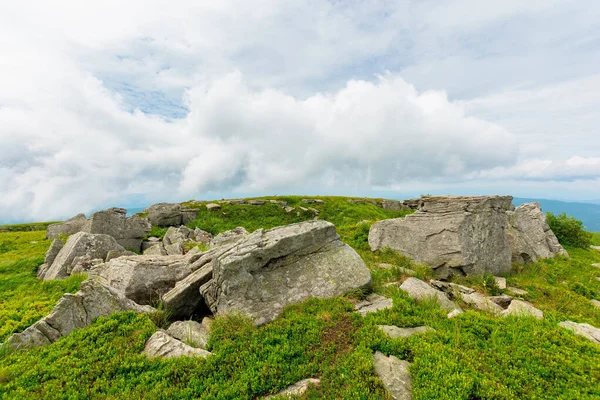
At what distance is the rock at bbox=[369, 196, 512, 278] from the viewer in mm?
17781

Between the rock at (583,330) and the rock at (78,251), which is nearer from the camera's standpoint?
the rock at (583,330)

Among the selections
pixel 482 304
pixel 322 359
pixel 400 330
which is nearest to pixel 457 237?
pixel 482 304

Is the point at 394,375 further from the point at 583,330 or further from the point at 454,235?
the point at 454,235

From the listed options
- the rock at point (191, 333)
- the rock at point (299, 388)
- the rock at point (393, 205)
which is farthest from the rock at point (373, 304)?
the rock at point (393, 205)

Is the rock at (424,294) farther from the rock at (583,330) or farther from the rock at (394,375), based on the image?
the rock at (394,375)

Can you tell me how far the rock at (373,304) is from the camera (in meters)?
11.4

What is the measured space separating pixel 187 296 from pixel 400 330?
9473 mm

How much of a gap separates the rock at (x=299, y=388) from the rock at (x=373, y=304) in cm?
367

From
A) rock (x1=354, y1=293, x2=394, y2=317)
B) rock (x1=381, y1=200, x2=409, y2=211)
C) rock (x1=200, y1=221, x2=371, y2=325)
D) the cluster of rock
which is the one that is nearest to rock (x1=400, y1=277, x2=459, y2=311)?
rock (x1=354, y1=293, x2=394, y2=317)

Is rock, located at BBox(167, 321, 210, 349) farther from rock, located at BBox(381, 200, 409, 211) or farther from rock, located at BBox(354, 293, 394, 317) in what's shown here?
rock, located at BBox(381, 200, 409, 211)

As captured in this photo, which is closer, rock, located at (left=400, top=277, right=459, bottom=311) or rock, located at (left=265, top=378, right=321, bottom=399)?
rock, located at (left=265, top=378, right=321, bottom=399)

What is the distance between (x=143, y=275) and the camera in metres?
14.7

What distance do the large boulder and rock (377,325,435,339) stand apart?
1019 inches

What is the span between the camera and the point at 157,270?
15148 mm
